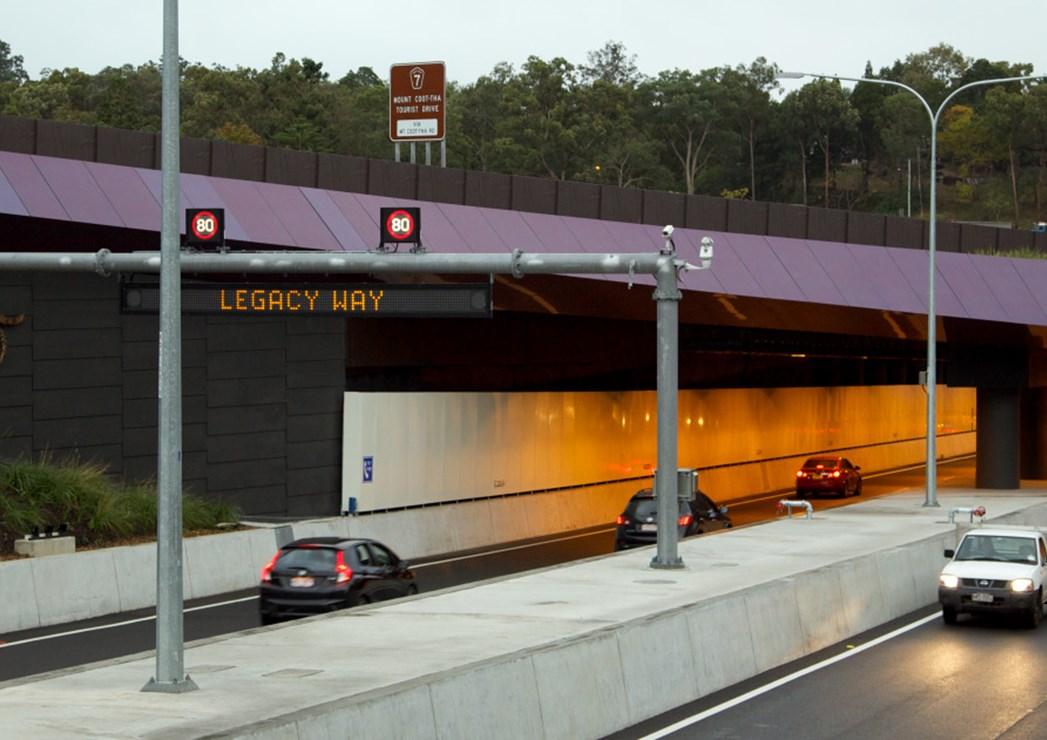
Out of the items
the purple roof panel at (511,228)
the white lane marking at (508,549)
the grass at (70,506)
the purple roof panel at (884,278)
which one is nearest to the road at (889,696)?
the grass at (70,506)

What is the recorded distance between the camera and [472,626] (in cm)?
1952

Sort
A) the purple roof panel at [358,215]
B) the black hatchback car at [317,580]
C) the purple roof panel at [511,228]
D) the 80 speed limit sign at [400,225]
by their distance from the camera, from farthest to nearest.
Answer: the purple roof panel at [511,228] < the purple roof panel at [358,215] < the 80 speed limit sign at [400,225] < the black hatchback car at [317,580]

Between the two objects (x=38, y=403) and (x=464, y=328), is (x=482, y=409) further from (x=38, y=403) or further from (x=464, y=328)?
(x=38, y=403)

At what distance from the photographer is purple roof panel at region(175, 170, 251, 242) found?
33312mm

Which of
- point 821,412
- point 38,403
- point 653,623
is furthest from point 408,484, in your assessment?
point 821,412

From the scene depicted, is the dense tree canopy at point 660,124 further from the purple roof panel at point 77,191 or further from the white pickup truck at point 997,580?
the white pickup truck at point 997,580

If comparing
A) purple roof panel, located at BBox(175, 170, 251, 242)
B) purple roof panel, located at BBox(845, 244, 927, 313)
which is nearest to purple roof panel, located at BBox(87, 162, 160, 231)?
purple roof panel, located at BBox(175, 170, 251, 242)

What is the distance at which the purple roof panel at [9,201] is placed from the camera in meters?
30.4

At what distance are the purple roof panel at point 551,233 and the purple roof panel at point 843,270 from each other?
7.02m

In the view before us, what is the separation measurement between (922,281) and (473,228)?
1408 centimetres

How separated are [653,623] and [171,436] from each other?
19.1 feet

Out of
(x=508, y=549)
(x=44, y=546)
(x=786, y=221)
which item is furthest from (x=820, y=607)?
(x=786, y=221)

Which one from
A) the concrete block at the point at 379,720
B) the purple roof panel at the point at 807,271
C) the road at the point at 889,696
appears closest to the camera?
the concrete block at the point at 379,720

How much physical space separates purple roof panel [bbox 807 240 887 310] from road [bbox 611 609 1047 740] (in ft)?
61.7
